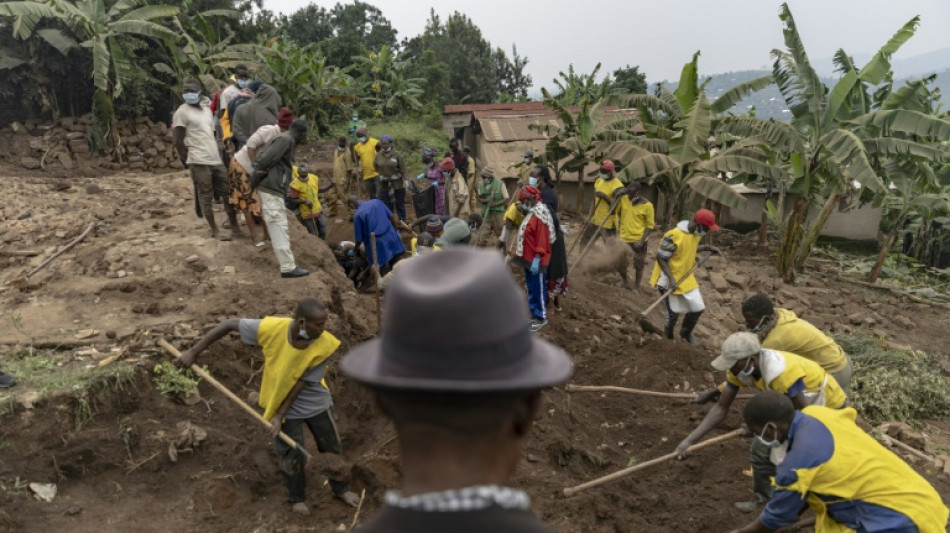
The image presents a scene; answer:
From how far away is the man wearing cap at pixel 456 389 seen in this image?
1091mm

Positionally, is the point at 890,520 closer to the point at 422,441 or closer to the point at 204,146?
the point at 422,441

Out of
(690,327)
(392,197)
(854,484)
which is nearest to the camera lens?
(854,484)

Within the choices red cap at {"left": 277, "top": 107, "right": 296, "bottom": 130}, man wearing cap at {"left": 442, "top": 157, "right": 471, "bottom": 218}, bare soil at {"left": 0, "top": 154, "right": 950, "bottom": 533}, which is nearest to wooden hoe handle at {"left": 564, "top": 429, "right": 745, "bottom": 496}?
bare soil at {"left": 0, "top": 154, "right": 950, "bottom": 533}

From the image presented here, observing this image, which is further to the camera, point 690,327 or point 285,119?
point 690,327

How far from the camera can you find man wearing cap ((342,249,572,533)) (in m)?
1.09

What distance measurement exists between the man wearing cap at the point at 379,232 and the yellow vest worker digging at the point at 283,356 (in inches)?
134

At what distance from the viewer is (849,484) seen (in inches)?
125

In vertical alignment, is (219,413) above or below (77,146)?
below

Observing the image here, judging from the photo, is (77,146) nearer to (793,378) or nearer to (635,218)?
(635,218)

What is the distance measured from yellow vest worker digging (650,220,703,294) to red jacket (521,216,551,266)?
1353mm

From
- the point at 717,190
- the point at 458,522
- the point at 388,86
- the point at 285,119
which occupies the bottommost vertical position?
the point at 717,190

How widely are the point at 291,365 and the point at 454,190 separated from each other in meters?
7.39

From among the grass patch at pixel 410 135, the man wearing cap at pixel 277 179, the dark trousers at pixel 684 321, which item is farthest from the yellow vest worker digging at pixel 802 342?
the grass patch at pixel 410 135

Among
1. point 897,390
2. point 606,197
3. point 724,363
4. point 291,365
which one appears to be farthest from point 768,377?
point 606,197
